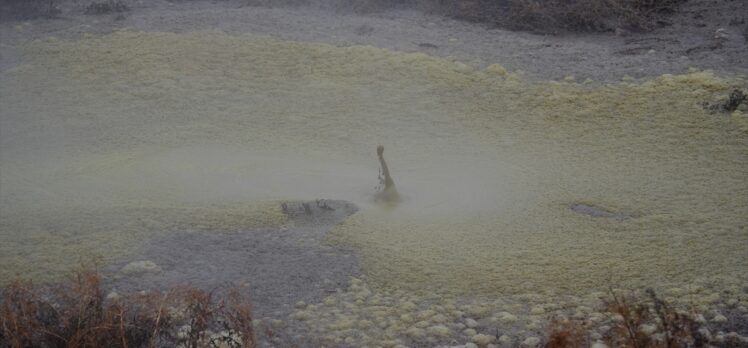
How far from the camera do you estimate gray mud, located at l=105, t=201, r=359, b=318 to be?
4.09 metres

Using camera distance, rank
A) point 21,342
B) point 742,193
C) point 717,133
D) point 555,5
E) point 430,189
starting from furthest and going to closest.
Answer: point 555,5 → point 717,133 → point 430,189 → point 742,193 → point 21,342

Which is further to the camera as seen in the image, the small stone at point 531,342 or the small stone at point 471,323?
the small stone at point 471,323

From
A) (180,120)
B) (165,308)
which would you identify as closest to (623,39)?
(180,120)

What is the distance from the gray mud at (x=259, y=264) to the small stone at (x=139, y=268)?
0.02 metres

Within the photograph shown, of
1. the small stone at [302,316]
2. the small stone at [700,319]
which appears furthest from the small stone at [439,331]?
the small stone at [700,319]

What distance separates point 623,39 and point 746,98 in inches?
86.0

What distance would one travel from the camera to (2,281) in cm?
407

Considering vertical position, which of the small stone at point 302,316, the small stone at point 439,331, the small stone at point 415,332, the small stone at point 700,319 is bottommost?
the small stone at point 302,316

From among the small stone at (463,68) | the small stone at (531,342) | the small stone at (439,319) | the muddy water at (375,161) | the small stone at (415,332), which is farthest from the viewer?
the small stone at (463,68)

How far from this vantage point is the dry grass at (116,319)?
3320mm

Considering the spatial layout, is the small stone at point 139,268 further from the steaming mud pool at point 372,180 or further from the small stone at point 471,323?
the small stone at point 471,323

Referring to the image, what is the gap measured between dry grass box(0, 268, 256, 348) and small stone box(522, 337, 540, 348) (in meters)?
1.19

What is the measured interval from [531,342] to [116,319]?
1.81 meters

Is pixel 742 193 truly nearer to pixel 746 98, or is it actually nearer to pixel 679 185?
pixel 679 185
